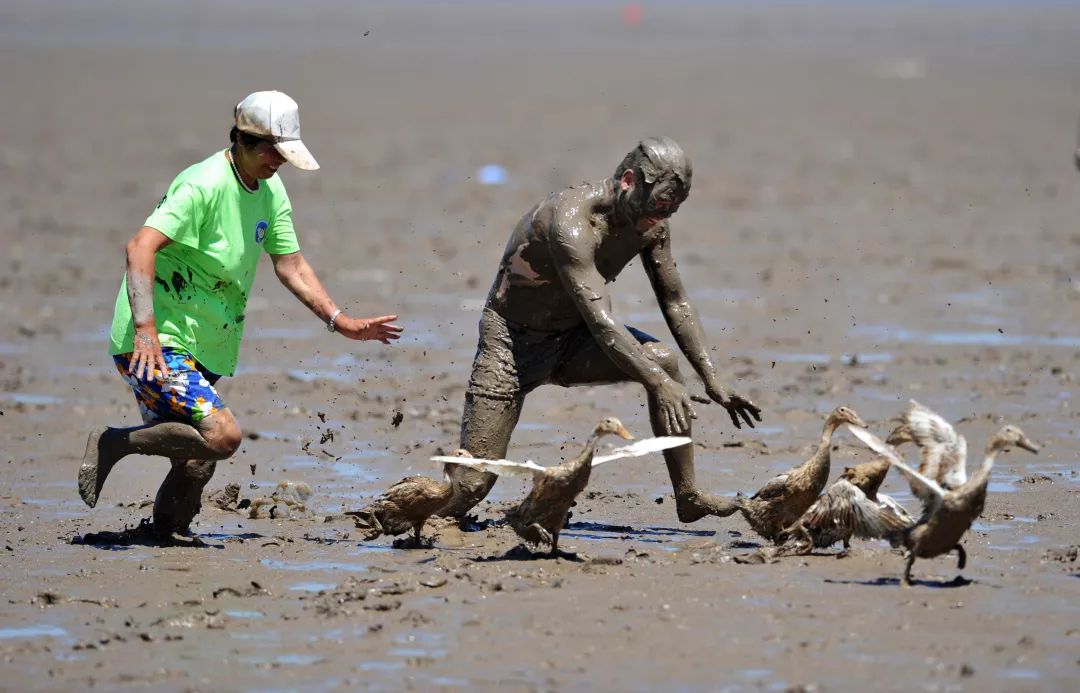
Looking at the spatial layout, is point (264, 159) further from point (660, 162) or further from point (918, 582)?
point (918, 582)

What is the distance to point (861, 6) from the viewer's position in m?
101

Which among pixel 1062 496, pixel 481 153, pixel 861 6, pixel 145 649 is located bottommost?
pixel 145 649

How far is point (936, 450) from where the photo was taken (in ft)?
22.9

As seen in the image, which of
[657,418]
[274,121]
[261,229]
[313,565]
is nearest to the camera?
[274,121]

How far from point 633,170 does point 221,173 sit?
1745mm

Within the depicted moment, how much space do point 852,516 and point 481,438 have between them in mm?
1773

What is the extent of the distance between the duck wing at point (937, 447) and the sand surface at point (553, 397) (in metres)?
0.44

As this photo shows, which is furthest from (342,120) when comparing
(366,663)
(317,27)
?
(317,27)

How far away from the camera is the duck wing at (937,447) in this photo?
686 centimetres

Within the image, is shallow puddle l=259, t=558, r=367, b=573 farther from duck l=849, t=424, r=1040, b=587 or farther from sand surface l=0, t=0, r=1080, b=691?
duck l=849, t=424, r=1040, b=587

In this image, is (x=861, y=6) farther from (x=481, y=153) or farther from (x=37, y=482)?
(x=37, y=482)

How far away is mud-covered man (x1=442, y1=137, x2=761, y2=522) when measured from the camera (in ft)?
24.4

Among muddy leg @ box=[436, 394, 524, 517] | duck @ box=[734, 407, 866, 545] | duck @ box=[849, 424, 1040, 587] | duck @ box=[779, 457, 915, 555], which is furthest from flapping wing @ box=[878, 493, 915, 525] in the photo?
muddy leg @ box=[436, 394, 524, 517]

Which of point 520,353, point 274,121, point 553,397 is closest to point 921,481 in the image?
point 520,353
